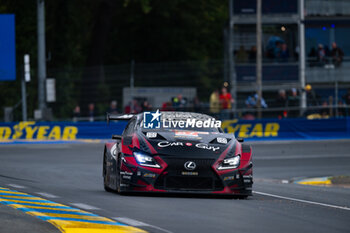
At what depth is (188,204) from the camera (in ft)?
40.6

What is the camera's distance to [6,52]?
36.8 meters

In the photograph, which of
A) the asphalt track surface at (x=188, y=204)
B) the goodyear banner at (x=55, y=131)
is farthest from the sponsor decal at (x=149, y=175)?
the goodyear banner at (x=55, y=131)

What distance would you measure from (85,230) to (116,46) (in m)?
52.1

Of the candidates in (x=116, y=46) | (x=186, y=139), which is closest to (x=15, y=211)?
(x=186, y=139)

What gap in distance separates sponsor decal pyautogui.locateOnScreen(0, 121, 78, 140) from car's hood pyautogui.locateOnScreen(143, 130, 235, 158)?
1944cm

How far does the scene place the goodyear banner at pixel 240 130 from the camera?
32.6 meters

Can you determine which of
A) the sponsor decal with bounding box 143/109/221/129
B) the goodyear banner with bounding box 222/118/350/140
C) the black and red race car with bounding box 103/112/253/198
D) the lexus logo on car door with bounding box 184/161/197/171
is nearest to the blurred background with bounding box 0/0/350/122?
the goodyear banner with bounding box 222/118/350/140

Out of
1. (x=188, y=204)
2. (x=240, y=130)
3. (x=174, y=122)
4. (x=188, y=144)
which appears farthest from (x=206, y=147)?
(x=240, y=130)

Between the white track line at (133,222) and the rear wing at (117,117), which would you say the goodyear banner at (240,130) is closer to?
A: the rear wing at (117,117)

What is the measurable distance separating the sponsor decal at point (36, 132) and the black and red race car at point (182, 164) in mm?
19278

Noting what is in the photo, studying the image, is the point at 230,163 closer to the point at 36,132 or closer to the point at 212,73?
the point at 36,132

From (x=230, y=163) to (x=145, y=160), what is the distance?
1.24 m

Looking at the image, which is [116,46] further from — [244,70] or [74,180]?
[74,180]

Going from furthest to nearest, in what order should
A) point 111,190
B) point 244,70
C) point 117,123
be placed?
point 244,70 → point 117,123 → point 111,190
